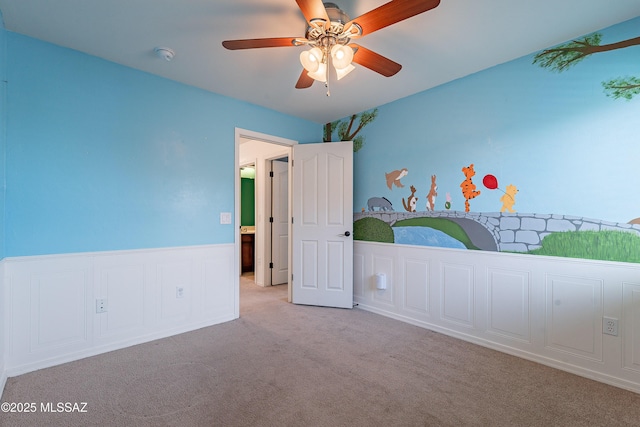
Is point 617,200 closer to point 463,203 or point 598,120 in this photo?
point 598,120

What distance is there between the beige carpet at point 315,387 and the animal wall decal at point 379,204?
145 centimetres

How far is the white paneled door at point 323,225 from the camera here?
3771 mm

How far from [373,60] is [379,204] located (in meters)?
1.94

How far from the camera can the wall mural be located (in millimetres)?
2088

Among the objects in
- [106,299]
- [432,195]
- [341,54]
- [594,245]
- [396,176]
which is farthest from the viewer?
[396,176]

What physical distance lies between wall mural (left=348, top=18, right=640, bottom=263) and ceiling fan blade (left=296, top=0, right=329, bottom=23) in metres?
1.90

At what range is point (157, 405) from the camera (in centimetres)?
182

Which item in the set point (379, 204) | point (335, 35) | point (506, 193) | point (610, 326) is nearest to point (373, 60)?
point (335, 35)

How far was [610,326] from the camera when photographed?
2.10 m

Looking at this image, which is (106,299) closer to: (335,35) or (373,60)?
(335,35)

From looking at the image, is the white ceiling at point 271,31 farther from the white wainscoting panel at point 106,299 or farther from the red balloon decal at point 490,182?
A: the white wainscoting panel at point 106,299

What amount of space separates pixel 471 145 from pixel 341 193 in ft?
5.11

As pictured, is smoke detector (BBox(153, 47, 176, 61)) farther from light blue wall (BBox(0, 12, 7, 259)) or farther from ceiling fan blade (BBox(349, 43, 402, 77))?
ceiling fan blade (BBox(349, 43, 402, 77))

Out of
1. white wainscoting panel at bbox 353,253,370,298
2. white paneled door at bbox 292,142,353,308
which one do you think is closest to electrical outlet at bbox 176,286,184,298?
white paneled door at bbox 292,142,353,308
